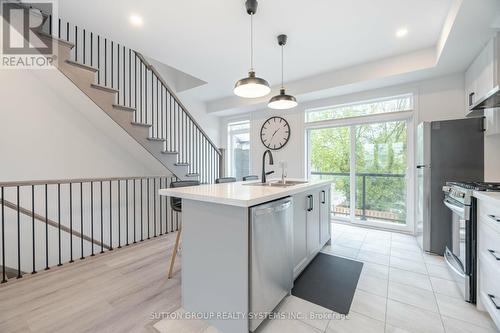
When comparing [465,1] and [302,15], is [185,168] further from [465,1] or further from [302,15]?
→ [465,1]

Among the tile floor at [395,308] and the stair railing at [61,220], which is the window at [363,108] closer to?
the tile floor at [395,308]

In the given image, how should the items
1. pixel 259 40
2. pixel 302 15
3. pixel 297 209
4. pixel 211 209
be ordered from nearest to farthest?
pixel 211 209, pixel 297 209, pixel 302 15, pixel 259 40

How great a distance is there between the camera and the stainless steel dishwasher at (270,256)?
142cm

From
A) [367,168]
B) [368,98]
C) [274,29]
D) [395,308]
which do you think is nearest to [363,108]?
[368,98]

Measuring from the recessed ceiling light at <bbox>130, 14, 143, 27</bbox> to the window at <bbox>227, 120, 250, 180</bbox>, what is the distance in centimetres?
330

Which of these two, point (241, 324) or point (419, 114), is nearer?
point (241, 324)

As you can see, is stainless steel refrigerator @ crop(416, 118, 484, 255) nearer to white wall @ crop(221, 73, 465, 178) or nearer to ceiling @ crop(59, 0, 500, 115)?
white wall @ crop(221, 73, 465, 178)

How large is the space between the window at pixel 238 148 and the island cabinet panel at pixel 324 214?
110 inches

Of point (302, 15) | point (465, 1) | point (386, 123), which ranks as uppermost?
point (302, 15)

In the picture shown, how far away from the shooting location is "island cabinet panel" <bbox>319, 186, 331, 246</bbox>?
2712 mm

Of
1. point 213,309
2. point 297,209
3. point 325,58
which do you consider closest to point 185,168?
point 297,209

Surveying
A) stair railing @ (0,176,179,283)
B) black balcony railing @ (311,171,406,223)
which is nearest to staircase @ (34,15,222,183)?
stair railing @ (0,176,179,283)

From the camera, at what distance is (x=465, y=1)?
1.71 metres

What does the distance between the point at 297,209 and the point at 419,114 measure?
283cm
